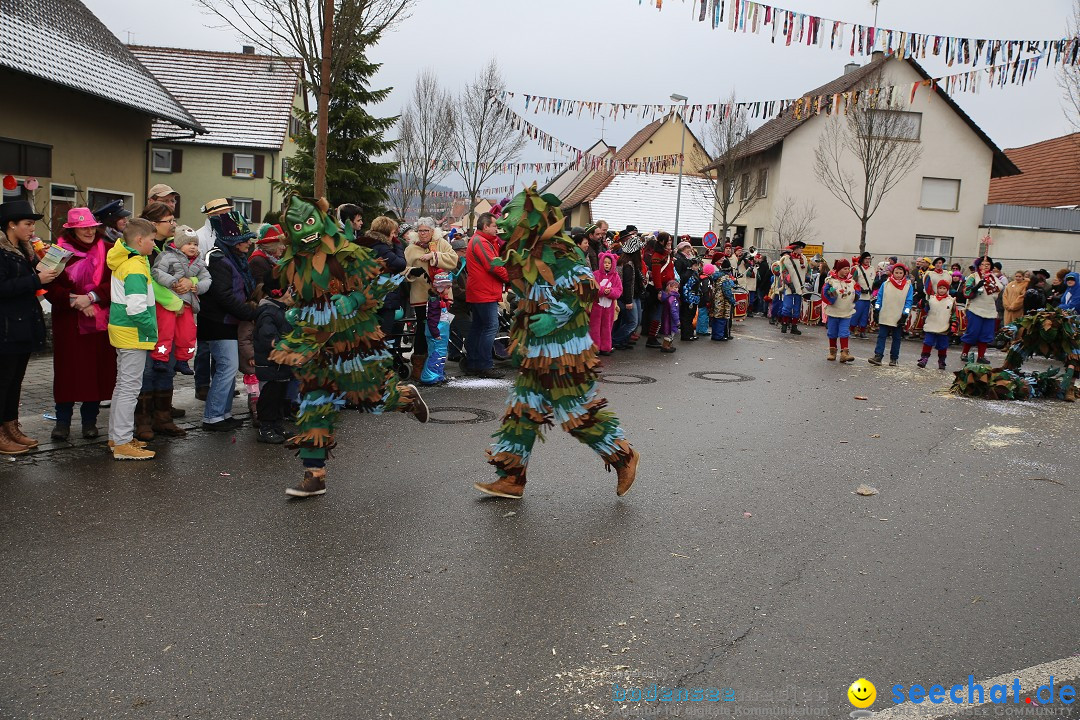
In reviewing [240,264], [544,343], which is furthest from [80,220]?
[544,343]

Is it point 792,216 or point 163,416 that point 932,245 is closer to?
point 792,216

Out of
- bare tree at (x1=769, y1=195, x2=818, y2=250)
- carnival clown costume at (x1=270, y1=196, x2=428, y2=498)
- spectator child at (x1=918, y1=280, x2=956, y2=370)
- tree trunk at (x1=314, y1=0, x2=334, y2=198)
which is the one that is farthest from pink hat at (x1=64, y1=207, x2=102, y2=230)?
bare tree at (x1=769, y1=195, x2=818, y2=250)

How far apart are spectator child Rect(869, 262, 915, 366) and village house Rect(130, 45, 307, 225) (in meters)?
29.0

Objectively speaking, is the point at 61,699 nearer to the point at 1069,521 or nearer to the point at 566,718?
the point at 566,718

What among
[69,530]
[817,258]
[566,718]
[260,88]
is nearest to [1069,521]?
[566,718]

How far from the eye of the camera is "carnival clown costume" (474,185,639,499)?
217 inches

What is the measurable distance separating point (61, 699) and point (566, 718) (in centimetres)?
184

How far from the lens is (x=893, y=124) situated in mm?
30125

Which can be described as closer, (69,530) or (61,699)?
(61,699)

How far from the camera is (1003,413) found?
31.5 feet

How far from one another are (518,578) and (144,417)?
414 centimetres

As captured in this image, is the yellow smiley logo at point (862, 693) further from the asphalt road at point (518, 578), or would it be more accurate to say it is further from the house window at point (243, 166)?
the house window at point (243, 166)

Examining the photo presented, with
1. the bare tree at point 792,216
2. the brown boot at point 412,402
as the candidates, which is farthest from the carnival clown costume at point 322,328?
the bare tree at point 792,216

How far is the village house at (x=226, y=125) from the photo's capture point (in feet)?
120
